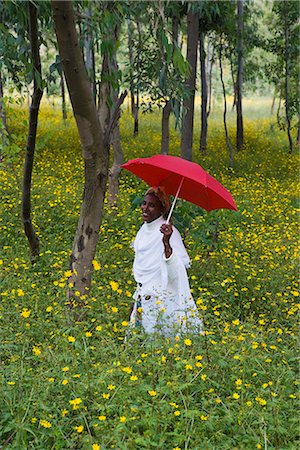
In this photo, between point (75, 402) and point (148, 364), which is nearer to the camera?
point (75, 402)

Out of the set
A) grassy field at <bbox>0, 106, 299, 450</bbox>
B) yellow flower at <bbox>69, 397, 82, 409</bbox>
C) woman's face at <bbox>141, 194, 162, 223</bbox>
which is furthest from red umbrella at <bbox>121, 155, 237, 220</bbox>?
yellow flower at <bbox>69, 397, 82, 409</bbox>

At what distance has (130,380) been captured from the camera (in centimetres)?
323

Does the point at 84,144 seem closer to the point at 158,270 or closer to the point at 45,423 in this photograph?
the point at 158,270

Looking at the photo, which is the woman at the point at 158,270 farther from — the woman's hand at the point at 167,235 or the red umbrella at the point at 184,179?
the red umbrella at the point at 184,179

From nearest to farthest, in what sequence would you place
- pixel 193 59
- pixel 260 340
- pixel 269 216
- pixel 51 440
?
pixel 51 440 → pixel 260 340 → pixel 269 216 → pixel 193 59

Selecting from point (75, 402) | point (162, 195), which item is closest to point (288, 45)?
point (162, 195)

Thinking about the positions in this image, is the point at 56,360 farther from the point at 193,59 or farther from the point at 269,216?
the point at 193,59

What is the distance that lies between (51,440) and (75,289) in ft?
5.93

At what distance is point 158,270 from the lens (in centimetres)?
448

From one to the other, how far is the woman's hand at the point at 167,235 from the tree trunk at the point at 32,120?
1642 millimetres

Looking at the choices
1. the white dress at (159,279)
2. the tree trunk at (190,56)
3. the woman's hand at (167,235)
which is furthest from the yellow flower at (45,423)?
the tree trunk at (190,56)

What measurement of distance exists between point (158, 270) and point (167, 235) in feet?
1.33

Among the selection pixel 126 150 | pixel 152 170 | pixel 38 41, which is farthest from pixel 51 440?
pixel 126 150

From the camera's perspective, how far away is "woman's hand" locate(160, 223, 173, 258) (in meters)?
4.17
